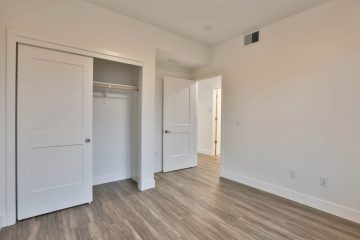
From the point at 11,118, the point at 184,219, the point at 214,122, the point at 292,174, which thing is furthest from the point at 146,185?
the point at 214,122

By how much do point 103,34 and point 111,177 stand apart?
251cm

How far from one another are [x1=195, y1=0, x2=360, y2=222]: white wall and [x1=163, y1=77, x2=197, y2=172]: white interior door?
1067 millimetres

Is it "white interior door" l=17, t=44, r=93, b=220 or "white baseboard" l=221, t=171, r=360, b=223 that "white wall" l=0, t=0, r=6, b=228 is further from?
"white baseboard" l=221, t=171, r=360, b=223

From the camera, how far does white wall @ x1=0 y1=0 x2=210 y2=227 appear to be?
221 centimetres

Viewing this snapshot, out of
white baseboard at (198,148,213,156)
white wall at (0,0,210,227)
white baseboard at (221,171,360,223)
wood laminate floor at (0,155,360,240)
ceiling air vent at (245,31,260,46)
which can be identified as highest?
ceiling air vent at (245,31,260,46)

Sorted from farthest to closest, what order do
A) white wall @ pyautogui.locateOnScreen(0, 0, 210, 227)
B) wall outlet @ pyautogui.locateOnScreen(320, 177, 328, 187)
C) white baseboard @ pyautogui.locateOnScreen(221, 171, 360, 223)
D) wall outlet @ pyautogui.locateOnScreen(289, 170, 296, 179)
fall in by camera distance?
1. wall outlet @ pyautogui.locateOnScreen(289, 170, 296, 179)
2. wall outlet @ pyautogui.locateOnScreen(320, 177, 328, 187)
3. white baseboard @ pyautogui.locateOnScreen(221, 171, 360, 223)
4. white wall @ pyautogui.locateOnScreen(0, 0, 210, 227)

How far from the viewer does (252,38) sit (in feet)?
11.5

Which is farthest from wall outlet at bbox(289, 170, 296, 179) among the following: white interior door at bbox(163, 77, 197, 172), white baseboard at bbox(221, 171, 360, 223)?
white interior door at bbox(163, 77, 197, 172)

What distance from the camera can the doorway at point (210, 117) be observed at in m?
6.24

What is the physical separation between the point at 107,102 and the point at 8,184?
183 cm

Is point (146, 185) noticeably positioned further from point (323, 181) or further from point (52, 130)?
point (323, 181)

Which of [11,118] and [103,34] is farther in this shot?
[103,34]

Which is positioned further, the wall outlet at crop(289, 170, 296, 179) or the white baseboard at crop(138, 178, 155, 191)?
the white baseboard at crop(138, 178, 155, 191)

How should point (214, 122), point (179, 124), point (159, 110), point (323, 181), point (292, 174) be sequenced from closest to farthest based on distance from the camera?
point (323, 181) → point (292, 174) → point (159, 110) → point (179, 124) → point (214, 122)
